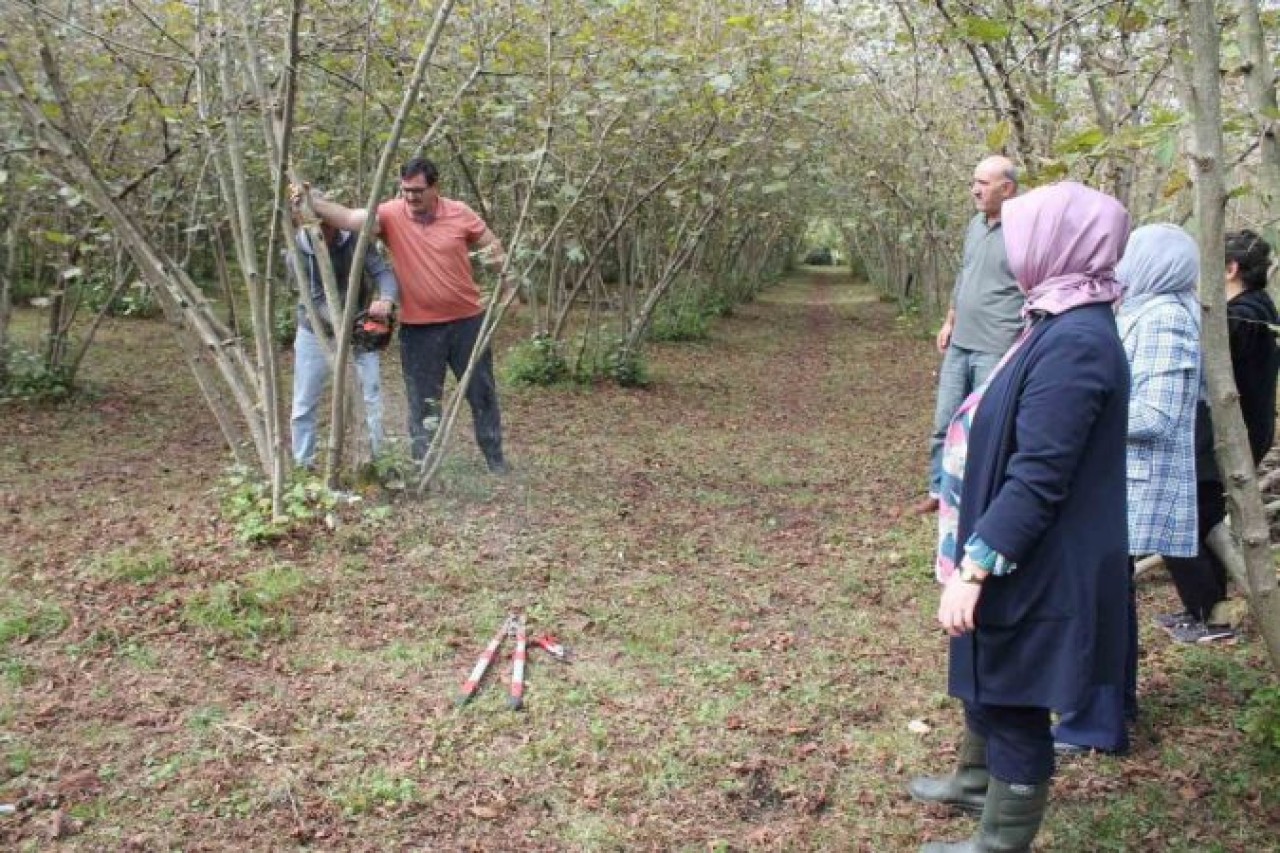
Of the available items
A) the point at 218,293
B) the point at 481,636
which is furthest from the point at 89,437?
the point at 218,293

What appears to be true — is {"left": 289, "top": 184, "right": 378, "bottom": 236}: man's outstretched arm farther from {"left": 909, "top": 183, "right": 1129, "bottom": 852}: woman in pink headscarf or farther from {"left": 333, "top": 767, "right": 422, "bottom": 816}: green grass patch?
{"left": 909, "top": 183, "right": 1129, "bottom": 852}: woman in pink headscarf

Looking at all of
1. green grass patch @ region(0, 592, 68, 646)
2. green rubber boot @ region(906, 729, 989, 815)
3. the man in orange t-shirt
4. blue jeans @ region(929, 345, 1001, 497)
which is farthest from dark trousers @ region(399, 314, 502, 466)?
green rubber boot @ region(906, 729, 989, 815)

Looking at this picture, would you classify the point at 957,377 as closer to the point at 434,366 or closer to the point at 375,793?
the point at 434,366

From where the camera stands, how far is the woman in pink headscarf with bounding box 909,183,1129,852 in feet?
7.25

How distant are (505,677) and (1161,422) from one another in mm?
2417

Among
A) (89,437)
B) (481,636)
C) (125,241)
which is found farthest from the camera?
(89,437)

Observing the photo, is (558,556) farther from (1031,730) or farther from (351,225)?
(1031,730)

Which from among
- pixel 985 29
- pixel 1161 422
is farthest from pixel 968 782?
pixel 985 29

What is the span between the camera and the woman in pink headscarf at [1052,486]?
221 centimetres

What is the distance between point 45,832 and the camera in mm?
2768

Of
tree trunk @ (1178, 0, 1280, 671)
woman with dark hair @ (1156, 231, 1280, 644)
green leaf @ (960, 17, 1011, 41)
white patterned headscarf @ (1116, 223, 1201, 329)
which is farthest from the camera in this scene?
woman with dark hair @ (1156, 231, 1280, 644)

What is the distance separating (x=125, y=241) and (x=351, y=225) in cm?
103

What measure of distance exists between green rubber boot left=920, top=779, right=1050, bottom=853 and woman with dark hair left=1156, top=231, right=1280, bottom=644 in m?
1.38

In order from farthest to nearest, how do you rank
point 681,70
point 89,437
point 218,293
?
point 218,293
point 89,437
point 681,70
